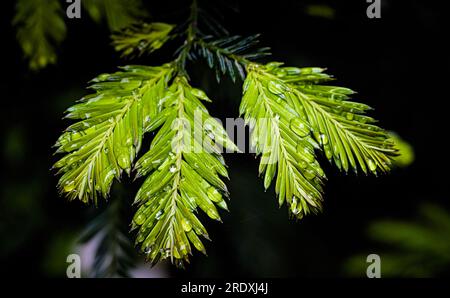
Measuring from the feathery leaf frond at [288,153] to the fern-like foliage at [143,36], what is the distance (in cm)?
27

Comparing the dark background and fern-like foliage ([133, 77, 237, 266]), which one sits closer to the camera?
fern-like foliage ([133, 77, 237, 266])

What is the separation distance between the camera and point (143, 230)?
1.80 feet

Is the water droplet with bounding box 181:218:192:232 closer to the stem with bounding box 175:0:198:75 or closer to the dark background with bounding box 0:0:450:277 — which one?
the stem with bounding box 175:0:198:75

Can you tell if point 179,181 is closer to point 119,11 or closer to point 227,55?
point 227,55

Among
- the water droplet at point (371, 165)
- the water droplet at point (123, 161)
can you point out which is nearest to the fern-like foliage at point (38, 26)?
the water droplet at point (123, 161)

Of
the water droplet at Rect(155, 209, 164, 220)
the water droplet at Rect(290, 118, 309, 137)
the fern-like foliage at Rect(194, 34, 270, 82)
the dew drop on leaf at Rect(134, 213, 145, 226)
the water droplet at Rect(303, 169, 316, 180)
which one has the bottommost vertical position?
the dew drop on leaf at Rect(134, 213, 145, 226)

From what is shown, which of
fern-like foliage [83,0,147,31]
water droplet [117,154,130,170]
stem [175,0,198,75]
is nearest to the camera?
water droplet [117,154,130,170]

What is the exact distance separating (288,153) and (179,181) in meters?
0.16

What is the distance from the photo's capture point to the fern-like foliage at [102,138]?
0.55 metres

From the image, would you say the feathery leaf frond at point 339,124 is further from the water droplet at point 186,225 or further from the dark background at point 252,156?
the dark background at point 252,156

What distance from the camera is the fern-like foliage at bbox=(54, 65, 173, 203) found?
549 mm

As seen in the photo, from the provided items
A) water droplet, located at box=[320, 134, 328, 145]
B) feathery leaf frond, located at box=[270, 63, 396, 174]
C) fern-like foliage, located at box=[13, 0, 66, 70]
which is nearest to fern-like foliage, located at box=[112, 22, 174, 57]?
fern-like foliage, located at box=[13, 0, 66, 70]

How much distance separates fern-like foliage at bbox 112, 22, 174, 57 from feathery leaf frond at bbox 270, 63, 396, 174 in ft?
0.82

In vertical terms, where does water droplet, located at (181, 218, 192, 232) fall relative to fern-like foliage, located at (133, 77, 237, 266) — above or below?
below
